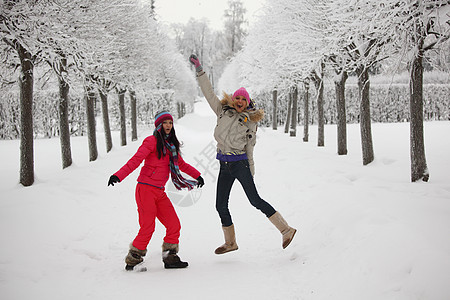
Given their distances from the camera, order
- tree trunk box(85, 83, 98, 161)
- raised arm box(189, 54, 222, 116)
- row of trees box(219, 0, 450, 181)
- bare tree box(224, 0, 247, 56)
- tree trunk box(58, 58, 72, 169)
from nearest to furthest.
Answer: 1. raised arm box(189, 54, 222, 116)
2. row of trees box(219, 0, 450, 181)
3. tree trunk box(58, 58, 72, 169)
4. tree trunk box(85, 83, 98, 161)
5. bare tree box(224, 0, 247, 56)

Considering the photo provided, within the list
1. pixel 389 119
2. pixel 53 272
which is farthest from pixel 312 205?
pixel 389 119

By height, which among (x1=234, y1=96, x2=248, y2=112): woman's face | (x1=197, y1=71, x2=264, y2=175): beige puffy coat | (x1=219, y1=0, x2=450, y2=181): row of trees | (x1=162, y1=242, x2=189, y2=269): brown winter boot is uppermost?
(x1=219, y1=0, x2=450, y2=181): row of trees

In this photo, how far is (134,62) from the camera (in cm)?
1207

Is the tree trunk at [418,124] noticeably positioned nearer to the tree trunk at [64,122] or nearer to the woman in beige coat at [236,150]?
the woman in beige coat at [236,150]

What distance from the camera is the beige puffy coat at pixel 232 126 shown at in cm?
360

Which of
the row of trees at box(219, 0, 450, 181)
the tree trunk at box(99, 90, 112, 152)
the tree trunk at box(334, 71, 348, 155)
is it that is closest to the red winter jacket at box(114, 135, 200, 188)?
the row of trees at box(219, 0, 450, 181)

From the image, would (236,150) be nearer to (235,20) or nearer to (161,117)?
(161,117)

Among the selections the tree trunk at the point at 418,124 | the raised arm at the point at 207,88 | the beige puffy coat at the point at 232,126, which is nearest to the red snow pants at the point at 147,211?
the beige puffy coat at the point at 232,126

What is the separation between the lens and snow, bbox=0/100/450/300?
9.20 ft

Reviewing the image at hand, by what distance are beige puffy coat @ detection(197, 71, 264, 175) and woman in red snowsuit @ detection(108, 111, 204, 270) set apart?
0.59 meters

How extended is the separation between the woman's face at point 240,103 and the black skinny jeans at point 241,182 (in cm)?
65

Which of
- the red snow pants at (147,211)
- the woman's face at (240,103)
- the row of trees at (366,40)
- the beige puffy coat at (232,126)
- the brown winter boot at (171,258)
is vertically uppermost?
the row of trees at (366,40)

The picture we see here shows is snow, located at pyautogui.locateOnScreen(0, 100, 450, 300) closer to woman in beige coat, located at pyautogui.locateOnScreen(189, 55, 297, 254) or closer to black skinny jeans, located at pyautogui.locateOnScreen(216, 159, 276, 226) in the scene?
woman in beige coat, located at pyautogui.locateOnScreen(189, 55, 297, 254)

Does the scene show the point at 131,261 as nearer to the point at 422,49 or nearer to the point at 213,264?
the point at 213,264
